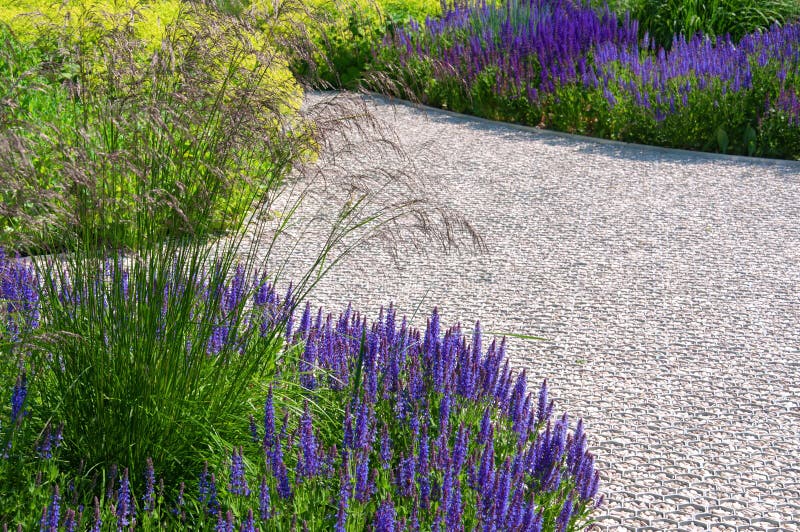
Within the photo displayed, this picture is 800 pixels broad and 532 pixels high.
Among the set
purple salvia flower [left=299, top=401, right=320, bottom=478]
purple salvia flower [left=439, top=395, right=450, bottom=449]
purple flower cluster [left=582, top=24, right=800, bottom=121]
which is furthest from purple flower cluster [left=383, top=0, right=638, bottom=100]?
purple salvia flower [left=299, top=401, right=320, bottom=478]

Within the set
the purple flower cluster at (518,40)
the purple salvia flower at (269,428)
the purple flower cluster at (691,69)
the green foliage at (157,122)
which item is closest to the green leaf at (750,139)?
the purple flower cluster at (691,69)

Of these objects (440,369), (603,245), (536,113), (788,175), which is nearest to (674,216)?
(603,245)

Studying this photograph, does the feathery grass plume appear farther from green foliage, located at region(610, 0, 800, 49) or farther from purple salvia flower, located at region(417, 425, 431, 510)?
green foliage, located at region(610, 0, 800, 49)

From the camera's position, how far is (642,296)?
5645mm

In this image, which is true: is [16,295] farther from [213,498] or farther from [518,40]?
[518,40]

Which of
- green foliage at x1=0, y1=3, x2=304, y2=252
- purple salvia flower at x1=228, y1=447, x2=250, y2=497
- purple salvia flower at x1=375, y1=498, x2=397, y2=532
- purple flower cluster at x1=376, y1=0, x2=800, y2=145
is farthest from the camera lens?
purple flower cluster at x1=376, y1=0, x2=800, y2=145

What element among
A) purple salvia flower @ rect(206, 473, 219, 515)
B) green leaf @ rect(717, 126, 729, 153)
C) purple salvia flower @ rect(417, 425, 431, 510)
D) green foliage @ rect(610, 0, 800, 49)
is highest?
green foliage @ rect(610, 0, 800, 49)

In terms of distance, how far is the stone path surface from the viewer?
390 centimetres

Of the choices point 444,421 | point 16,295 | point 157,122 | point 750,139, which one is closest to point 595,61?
point 750,139

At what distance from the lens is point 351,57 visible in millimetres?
10641

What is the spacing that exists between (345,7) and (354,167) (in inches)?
185

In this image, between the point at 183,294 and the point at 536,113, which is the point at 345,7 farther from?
the point at 536,113

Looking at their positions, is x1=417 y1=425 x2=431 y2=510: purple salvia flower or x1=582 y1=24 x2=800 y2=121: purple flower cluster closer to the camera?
x1=417 y1=425 x2=431 y2=510: purple salvia flower

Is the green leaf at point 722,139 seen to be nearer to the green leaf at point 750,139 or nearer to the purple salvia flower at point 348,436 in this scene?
the green leaf at point 750,139
